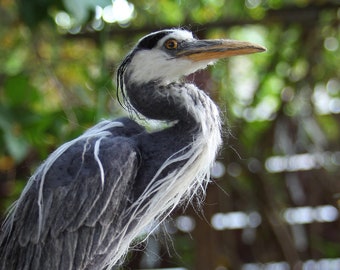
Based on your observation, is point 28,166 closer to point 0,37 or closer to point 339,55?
point 0,37

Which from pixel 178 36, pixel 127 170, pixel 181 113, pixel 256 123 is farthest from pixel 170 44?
pixel 256 123

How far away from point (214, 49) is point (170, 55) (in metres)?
0.08

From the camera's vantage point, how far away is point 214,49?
1.25 meters

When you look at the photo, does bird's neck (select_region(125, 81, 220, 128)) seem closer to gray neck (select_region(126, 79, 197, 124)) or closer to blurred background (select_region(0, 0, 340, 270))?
gray neck (select_region(126, 79, 197, 124))

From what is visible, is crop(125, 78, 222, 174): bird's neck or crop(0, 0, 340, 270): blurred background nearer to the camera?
crop(125, 78, 222, 174): bird's neck

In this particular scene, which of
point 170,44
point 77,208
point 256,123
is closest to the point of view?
point 77,208

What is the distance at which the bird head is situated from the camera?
4.11 ft

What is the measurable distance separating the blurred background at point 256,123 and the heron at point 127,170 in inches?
48.4

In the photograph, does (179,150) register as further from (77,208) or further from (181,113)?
(77,208)

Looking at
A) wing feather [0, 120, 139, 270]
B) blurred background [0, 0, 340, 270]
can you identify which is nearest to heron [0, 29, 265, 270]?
wing feather [0, 120, 139, 270]

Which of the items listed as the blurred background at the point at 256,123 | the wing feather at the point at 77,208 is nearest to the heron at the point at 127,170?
→ the wing feather at the point at 77,208

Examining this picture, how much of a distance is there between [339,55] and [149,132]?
1.80 meters

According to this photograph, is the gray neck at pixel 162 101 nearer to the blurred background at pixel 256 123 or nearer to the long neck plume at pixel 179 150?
the long neck plume at pixel 179 150

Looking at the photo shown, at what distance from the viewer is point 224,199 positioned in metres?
2.86
